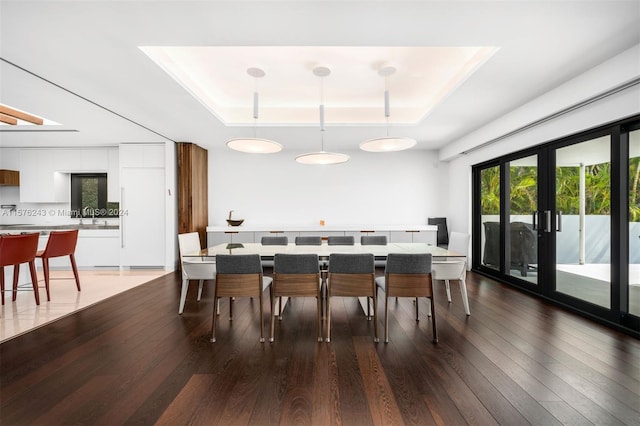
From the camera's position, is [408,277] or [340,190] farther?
[340,190]

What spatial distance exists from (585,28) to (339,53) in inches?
83.0

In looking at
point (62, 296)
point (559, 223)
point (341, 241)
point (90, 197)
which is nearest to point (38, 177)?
point (90, 197)

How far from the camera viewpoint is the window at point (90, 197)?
6.34m

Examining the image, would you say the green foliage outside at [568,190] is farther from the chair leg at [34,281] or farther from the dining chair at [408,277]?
the chair leg at [34,281]

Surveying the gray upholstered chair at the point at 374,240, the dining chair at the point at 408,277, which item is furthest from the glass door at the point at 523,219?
the dining chair at the point at 408,277

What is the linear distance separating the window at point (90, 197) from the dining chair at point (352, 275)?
19.7 ft

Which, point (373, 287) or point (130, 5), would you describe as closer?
point (130, 5)

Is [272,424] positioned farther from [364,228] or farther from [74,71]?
[364,228]

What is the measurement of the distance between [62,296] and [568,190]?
6.97m

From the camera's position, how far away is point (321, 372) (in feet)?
6.88

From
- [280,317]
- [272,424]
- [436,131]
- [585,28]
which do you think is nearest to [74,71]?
[280,317]

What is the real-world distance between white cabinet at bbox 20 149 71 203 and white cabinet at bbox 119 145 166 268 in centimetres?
182

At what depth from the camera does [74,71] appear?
9.48 feet

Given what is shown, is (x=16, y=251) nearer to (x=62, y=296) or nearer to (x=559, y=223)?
(x=62, y=296)
